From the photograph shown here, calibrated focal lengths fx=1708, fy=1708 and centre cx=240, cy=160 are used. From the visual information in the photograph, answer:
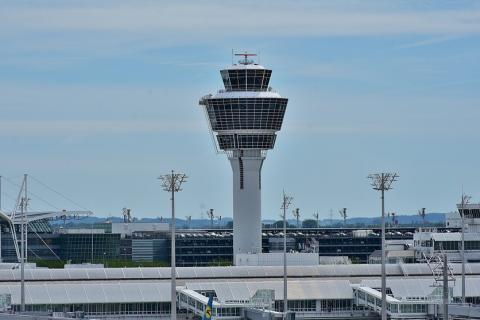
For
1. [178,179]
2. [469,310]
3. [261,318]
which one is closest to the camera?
[178,179]

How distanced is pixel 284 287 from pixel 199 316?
35.4 ft

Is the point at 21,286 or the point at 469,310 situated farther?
the point at 21,286

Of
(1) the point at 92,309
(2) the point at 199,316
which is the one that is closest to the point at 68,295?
(1) the point at 92,309

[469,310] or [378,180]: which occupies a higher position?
[378,180]

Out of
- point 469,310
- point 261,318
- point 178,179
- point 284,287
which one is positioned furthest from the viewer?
point 284,287

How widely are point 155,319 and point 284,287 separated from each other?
1554 centimetres

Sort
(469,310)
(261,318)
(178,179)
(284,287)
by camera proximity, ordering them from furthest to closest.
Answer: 1. (284,287)
2. (261,318)
3. (469,310)
4. (178,179)

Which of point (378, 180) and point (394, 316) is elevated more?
point (378, 180)

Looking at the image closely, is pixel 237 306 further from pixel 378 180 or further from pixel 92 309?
pixel 378 180

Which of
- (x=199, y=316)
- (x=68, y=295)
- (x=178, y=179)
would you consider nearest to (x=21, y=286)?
(x=68, y=295)

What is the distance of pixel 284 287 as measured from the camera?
19688cm

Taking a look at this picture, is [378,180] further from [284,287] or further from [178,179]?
[284,287]

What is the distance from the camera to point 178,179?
159125 millimetres

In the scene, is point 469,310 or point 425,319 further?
point 425,319
